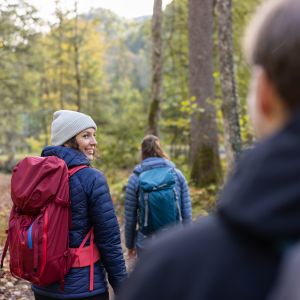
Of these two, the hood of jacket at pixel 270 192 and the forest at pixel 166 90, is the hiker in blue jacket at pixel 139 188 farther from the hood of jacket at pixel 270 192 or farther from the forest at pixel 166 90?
the hood of jacket at pixel 270 192

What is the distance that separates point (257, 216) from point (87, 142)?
9.54 feet

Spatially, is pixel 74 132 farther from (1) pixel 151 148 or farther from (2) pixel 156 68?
(2) pixel 156 68

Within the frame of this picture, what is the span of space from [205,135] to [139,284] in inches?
477

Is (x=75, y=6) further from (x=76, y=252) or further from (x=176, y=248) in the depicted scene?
(x=176, y=248)

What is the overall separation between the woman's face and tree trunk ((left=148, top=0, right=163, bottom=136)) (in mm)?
9190

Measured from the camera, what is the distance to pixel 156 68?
13.0 metres

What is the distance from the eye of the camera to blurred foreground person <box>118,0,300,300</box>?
100cm

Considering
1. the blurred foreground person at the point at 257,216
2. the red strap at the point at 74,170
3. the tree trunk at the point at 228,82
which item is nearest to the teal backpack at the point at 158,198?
the red strap at the point at 74,170

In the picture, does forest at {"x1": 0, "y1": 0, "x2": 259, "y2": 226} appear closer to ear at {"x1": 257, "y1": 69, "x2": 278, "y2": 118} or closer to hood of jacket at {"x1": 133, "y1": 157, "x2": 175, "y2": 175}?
hood of jacket at {"x1": 133, "y1": 157, "x2": 175, "y2": 175}

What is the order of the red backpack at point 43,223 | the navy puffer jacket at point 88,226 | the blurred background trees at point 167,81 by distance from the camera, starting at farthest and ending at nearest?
the blurred background trees at point 167,81
the navy puffer jacket at point 88,226
the red backpack at point 43,223

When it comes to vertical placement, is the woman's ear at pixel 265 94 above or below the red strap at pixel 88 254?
above

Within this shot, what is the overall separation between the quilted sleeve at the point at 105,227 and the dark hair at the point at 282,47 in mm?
2367

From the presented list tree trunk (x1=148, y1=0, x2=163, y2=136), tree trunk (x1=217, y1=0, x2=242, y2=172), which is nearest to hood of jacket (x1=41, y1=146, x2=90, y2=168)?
tree trunk (x1=217, y1=0, x2=242, y2=172)

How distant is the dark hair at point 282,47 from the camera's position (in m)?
1.09
